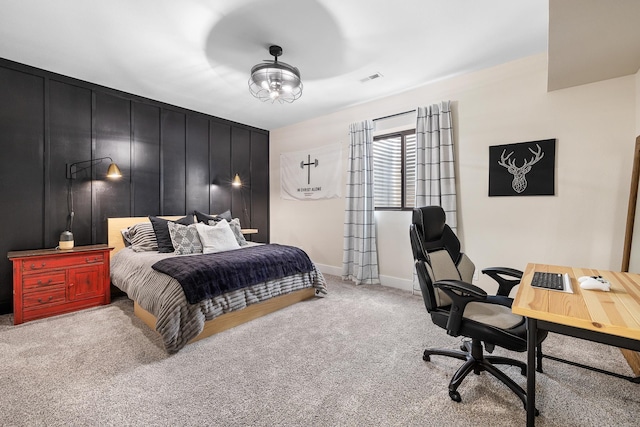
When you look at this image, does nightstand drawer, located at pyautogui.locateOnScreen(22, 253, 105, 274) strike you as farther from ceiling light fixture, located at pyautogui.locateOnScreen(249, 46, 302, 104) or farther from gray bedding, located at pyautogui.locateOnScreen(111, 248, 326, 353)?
ceiling light fixture, located at pyautogui.locateOnScreen(249, 46, 302, 104)

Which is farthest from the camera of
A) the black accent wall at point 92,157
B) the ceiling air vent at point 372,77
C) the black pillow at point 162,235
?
the black pillow at point 162,235

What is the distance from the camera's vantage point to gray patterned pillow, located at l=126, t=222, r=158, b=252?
3523 millimetres

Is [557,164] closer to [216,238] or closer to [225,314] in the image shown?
[225,314]

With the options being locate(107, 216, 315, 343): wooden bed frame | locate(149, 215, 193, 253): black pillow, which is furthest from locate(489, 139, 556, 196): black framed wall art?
locate(149, 215, 193, 253): black pillow

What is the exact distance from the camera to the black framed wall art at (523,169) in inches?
111

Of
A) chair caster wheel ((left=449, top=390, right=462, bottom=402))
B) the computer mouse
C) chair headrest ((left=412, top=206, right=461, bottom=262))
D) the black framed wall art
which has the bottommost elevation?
chair caster wheel ((left=449, top=390, right=462, bottom=402))

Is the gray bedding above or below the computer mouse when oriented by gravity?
below

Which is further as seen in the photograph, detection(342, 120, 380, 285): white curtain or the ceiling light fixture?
detection(342, 120, 380, 285): white curtain

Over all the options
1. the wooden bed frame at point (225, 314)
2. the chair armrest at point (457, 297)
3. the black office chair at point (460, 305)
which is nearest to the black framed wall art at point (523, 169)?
the black office chair at point (460, 305)

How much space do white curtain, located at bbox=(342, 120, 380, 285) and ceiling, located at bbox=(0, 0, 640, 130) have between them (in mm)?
771

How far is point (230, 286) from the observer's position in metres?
2.64

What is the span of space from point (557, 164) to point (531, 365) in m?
2.34

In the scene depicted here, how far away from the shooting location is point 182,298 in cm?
232

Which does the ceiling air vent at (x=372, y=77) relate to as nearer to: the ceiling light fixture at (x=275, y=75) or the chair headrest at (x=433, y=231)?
the ceiling light fixture at (x=275, y=75)
